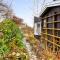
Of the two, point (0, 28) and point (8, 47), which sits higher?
point (0, 28)

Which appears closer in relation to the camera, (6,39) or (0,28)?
(6,39)

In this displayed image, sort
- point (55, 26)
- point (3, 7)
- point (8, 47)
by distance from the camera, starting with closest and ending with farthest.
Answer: point (55, 26) < point (8, 47) < point (3, 7)

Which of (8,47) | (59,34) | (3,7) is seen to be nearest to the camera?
(59,34)

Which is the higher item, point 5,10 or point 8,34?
point 5,10

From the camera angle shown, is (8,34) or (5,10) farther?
(5,10)

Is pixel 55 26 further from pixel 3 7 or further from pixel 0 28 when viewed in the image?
pixel 3 7

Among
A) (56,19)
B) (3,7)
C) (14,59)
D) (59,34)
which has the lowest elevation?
(14,59)

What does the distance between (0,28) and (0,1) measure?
9.72 ft

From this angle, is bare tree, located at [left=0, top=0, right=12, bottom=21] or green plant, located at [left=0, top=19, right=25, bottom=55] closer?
green plant, located at [left=0, top=19, right=25, bottom=55]

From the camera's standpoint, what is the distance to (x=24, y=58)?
11.1m

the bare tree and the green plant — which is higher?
the bare tree

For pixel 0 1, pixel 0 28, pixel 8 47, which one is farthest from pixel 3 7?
pixel 8 47

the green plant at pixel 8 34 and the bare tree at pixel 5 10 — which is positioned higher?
the bare tree at pixel 5 10

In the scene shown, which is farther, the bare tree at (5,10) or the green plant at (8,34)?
the bare tree at (5,10)
